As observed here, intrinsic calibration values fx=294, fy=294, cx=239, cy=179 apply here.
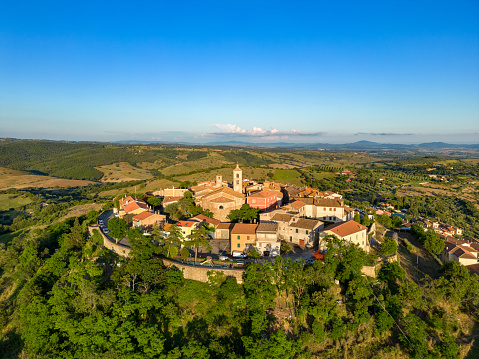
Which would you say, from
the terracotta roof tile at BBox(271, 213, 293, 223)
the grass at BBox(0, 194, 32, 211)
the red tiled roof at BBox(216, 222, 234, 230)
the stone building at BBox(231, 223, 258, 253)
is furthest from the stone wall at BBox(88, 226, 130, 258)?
the grass at BBox(0, 194, 32, 211)

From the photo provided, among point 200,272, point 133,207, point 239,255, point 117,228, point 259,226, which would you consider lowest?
point 200,272

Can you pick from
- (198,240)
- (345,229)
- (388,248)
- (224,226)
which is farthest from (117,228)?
(388,248)

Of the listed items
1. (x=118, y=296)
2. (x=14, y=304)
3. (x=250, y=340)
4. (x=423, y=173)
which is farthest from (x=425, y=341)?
(x=423, y=173)

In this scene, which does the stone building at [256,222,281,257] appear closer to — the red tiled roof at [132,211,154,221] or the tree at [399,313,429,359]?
the tree at [399,313,429,359]

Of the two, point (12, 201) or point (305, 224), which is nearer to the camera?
point (305, 224)

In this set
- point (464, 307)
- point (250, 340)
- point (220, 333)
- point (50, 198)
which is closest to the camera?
point (250, 340)

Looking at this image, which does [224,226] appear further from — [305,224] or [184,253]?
[305,224]

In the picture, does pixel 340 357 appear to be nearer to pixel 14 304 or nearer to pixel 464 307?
pixel 464 307
